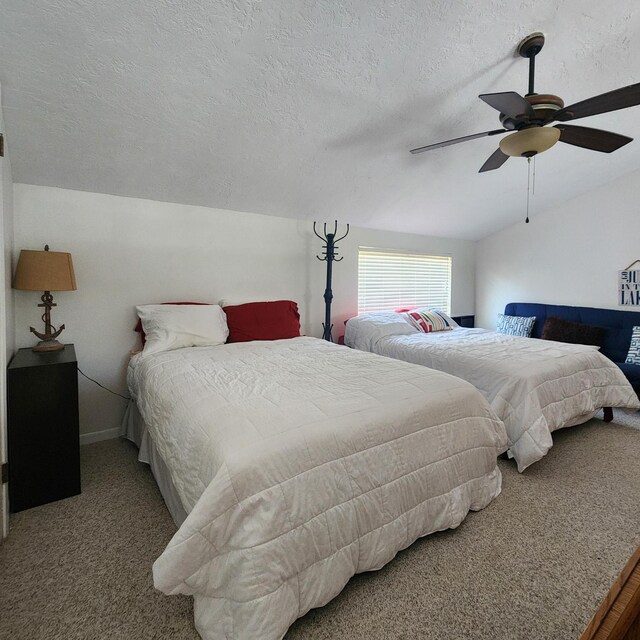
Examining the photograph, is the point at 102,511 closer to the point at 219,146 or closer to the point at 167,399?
the point at 167,399

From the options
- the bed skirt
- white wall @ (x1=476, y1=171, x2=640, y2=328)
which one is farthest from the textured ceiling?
the bed skirt

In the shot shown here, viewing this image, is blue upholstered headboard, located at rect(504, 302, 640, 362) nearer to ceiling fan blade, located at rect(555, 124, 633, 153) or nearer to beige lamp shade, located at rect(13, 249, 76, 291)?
ceiling fan blade, located at rect(555, 124, 633, 153)

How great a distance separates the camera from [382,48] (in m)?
1.78

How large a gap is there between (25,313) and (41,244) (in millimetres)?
481

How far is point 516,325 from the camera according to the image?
4320 mm

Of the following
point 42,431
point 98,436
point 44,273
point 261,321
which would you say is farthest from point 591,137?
point 98,436

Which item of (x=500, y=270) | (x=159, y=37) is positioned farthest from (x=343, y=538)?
(x=500, y=270)

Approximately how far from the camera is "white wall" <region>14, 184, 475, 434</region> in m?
2.40

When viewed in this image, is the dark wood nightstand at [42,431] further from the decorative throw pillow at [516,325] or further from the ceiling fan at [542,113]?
the decorative throw pillow at [516,325]

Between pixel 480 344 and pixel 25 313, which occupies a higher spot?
pixel 25 313

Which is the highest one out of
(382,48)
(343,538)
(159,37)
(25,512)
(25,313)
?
(382,48)

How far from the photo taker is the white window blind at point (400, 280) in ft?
13.5

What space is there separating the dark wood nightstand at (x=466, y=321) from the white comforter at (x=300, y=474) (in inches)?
135

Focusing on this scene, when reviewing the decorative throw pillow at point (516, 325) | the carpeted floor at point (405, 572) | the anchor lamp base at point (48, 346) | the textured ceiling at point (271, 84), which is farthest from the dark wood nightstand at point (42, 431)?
the decorative throw pillow at point (516, 325)
